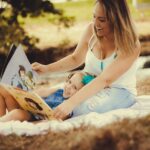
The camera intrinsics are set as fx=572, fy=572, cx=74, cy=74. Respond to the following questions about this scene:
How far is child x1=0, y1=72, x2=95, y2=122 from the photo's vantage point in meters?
2.57

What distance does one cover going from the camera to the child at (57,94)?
2574 millimetres

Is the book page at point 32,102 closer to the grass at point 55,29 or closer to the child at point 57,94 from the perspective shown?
the child at point 57,94

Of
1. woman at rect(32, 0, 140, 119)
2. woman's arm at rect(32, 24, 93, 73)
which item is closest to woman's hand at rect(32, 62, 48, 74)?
woman's arm at rect(32, 24, 93, 73)

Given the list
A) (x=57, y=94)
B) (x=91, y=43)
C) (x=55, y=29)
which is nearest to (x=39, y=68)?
(x=57, y=94)

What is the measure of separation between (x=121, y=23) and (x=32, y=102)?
1.86ft

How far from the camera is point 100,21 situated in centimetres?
269

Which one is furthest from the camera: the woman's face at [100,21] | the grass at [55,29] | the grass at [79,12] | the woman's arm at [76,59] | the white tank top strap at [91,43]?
the grass at [55,29]

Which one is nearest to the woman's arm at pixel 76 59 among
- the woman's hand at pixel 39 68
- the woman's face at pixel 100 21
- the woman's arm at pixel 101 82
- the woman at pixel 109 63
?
the woman's hand at pixel 39 68

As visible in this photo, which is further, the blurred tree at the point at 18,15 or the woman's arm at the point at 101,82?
the blurred tree at the point at 18,15

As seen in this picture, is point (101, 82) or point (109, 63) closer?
point (101, 82)

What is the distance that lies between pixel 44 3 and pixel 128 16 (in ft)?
15.0

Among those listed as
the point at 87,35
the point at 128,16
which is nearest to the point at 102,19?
the point at 128,16

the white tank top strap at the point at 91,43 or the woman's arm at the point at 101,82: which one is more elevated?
the white tank top strap at the point at 91,43

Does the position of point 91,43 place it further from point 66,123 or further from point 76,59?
point 66,123
